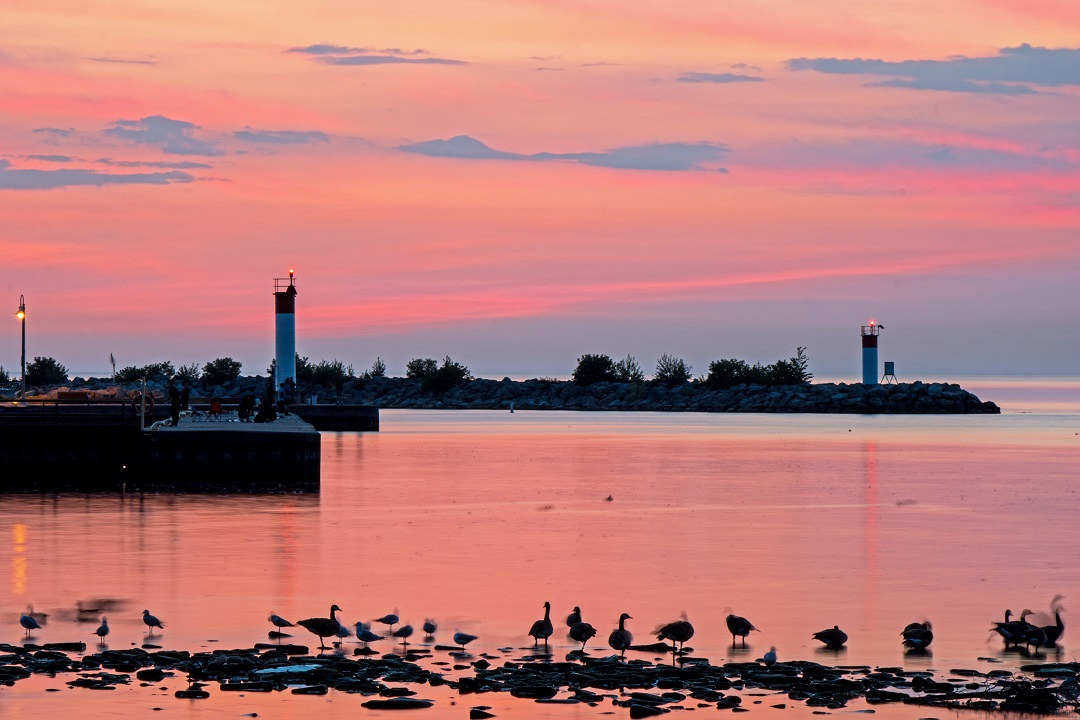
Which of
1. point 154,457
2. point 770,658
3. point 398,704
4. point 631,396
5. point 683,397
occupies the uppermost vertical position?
point 631,396

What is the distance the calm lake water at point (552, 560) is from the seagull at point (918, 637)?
0.33m

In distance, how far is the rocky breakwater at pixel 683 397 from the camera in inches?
5600

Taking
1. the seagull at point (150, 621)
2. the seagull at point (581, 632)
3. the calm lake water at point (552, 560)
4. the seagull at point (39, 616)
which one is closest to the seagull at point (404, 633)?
the calm lake water at point (552, 560)

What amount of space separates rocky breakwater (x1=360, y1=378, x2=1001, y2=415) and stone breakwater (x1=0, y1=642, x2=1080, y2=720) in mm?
127204

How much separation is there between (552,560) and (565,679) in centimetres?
1110

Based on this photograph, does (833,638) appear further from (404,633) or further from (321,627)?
(321,627)

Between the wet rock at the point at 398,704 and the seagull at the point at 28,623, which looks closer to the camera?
the wet rock at the point at 398,704

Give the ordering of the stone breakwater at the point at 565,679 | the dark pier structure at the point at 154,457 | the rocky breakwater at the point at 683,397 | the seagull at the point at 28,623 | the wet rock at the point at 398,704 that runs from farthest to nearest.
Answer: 1. the rocky breakwater at the point at 683,397
2. the dark pier structure at the point at 154,457
3. the seagull at the point at 28,623
4. the stone breakwater at the point at 565,679
5. the wet rock at the point at 398,704

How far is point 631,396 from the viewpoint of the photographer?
156500 mm

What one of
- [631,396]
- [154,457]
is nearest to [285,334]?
[154,457]

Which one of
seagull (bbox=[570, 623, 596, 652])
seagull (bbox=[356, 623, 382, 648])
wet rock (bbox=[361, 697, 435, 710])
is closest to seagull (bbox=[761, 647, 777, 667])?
seagull (bbox=[570, 623, 596, 652])

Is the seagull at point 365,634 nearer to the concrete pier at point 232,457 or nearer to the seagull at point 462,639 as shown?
the seagull at point 462,639

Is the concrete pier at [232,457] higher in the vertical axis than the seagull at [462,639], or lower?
higher

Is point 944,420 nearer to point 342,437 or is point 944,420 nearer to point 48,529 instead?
point 342,437
